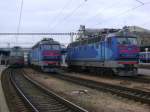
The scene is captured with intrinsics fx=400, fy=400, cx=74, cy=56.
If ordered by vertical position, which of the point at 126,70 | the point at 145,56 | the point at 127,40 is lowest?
the point at 126,70

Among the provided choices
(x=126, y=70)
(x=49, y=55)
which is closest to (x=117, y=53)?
(x=126, y=70)

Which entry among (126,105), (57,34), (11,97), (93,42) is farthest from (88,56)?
(57,34)

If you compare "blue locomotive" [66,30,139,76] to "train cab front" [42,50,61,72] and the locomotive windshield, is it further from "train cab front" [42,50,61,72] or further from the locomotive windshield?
"train cab front" [42,50,61,72]

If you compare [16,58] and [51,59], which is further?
[16,58]

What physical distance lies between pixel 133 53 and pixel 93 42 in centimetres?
563

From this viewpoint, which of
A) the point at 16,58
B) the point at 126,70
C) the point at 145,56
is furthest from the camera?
the point at 145,56

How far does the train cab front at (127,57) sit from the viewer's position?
2922cm

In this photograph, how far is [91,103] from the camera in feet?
52.1

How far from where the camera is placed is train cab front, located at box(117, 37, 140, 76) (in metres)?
29.2

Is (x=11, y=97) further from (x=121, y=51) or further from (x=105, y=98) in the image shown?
(x=121, y=51)

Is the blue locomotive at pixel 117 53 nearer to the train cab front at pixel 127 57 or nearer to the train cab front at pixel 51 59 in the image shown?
Result: the train cab front at pixel 127 57

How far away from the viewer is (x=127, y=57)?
29.4 meters

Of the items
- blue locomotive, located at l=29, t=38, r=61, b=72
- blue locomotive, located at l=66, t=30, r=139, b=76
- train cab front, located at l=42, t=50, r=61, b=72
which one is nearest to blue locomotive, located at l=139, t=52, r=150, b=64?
blue locomotive, located at l=29, t=38, r=61, b=72

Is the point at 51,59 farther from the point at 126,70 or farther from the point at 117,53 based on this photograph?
the point at 126,70
